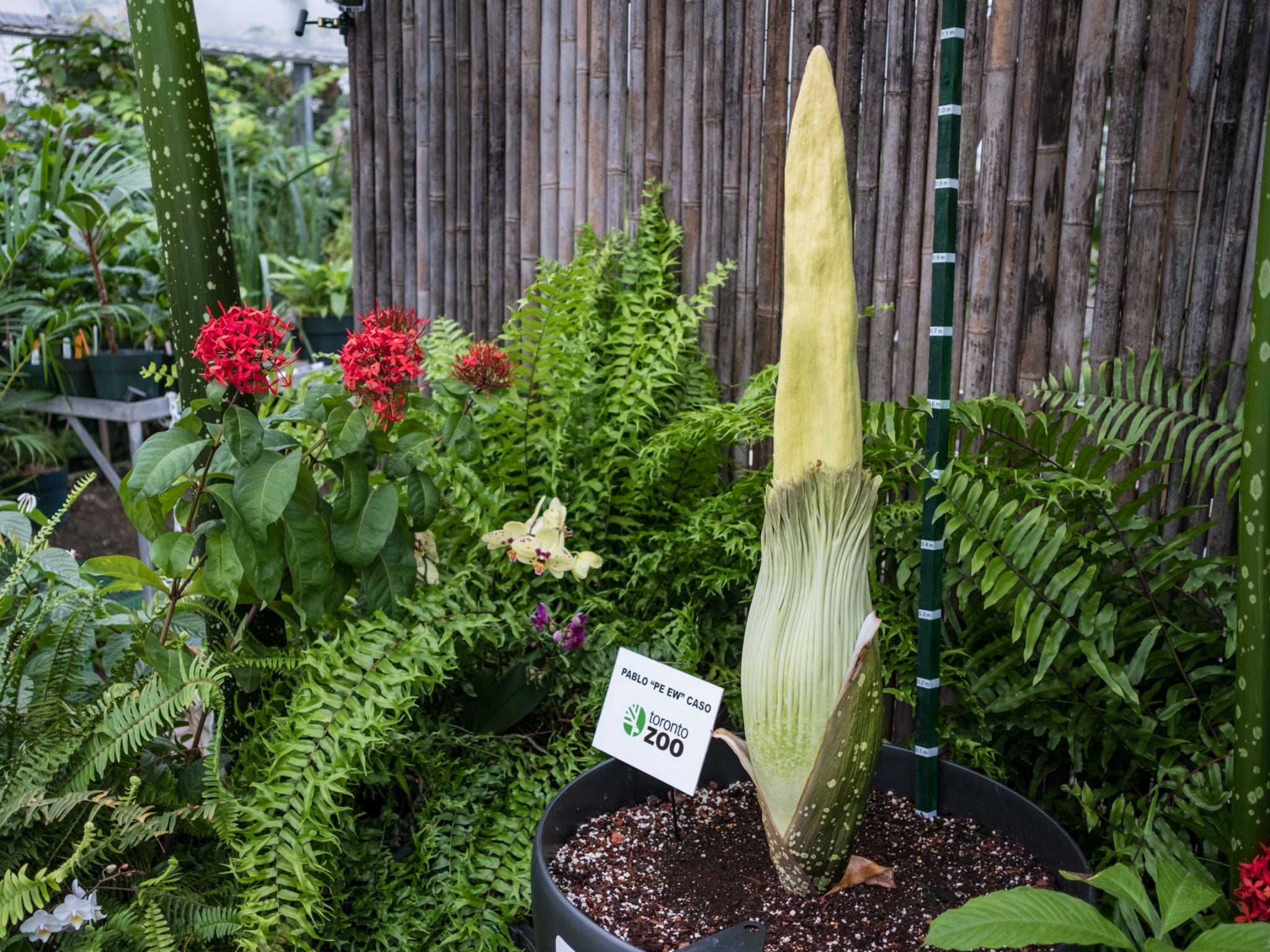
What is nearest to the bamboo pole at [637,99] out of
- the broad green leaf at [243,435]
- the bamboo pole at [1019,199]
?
the bamboo pole at [1019,199]

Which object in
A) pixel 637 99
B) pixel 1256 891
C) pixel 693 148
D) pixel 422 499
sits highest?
pixel 637 99

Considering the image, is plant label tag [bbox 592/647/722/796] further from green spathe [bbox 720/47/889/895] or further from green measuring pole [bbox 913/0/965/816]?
green measuring pole [bbox 913/0/965/816]

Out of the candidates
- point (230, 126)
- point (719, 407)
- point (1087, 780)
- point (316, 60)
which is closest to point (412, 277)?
point (719, 407)

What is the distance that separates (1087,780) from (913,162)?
1.12 metres

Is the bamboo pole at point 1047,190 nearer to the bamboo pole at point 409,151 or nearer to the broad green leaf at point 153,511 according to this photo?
the broad green leaf at point 153,511

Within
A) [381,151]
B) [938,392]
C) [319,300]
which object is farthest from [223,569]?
[319,300]

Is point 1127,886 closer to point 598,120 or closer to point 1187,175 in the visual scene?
point 1187,175

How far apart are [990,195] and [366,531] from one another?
119 centimetres

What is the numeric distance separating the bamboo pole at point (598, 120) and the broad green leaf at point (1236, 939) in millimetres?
1931

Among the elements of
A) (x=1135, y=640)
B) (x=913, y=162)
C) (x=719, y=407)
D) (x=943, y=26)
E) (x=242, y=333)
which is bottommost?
(x=1135, y=640)

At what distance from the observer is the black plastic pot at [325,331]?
473 cm

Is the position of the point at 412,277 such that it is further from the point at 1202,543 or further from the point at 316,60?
the point at 316,60

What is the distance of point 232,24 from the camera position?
5266mm

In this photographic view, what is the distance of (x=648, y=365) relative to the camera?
1.91 metres
